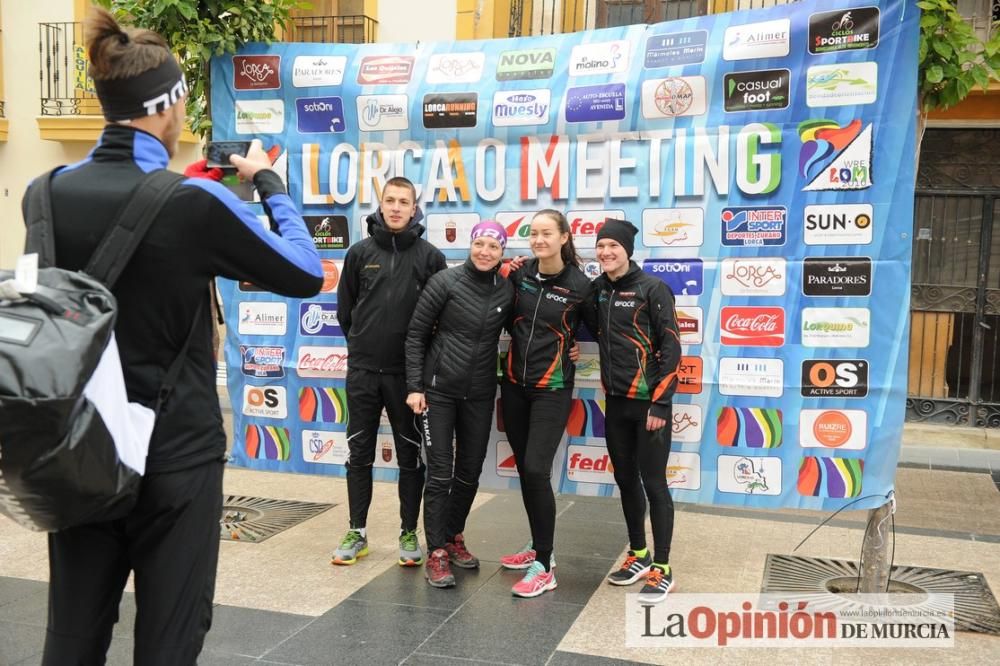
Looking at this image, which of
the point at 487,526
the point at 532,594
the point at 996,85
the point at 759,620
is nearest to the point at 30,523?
the point at 532,594

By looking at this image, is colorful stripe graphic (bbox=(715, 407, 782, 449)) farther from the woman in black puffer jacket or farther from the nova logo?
the woman in black puffer jacket

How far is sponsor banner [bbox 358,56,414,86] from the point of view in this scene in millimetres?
5766

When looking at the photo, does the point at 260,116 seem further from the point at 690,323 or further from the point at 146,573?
the point at 146,573

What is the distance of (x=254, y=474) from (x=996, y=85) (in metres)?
8.06

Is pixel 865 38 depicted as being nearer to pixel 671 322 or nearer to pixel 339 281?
pixel 671 322

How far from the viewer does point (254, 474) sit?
7.76 meters

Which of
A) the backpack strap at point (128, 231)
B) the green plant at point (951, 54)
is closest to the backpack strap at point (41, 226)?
the backpack strap at point (128, 231)

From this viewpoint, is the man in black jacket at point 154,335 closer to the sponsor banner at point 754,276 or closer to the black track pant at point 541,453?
the black track pant at point 541,453

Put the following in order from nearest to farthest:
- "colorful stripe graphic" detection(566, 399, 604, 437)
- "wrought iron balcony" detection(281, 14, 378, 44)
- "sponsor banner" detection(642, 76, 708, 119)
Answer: "sponsor banner" detection(642, 76, 708, 119)
"colorful stripe graphic" detection(566, 399, 604, 437)
"wrought iron balcony" detection(281, 14, 378, 44)

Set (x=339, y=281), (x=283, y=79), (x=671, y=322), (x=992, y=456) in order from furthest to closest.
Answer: (x=992, y=456)
(x=283, y=79)
(x=339, y=281)
(x=671, y=322)

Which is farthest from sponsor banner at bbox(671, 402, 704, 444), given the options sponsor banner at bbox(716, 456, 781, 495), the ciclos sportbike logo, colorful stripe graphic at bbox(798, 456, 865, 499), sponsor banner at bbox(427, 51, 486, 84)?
sponsor banner at bbox(427, 51, 486, 84)

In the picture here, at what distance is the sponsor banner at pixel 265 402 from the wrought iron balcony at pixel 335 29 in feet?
21.4

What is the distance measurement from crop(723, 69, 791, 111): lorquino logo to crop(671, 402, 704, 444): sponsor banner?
1627 mm

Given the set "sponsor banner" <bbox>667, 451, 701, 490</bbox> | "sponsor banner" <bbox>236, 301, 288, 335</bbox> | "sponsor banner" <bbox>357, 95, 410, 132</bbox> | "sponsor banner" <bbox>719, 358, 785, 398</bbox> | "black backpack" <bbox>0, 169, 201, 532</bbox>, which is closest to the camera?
"black backpack" <bbox>0, 169, 201, 532</bbox>
